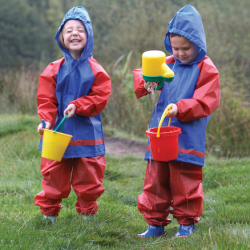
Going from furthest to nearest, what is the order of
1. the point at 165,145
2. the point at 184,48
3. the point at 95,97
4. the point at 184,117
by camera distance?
the point at 95,97 → the point at 184,48 → the point at 184,117 → the point at 165,145

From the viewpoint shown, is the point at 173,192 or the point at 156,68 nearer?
the point at 156,68

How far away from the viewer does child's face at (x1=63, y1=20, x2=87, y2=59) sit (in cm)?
302

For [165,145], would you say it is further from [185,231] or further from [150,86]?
[185,231]

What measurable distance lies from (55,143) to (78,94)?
1.68 ft

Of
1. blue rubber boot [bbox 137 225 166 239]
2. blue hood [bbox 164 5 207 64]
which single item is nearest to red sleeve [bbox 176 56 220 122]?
blue hood [bbox 164 5 207 64]

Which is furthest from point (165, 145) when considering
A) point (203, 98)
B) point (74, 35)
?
point (74, 35)

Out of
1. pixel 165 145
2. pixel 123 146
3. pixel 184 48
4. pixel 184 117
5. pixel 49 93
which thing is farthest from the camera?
pixel 123 146

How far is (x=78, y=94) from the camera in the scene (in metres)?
2.98

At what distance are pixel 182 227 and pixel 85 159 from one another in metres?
1.00

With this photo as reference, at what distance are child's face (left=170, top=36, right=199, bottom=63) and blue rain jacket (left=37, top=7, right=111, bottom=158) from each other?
656mm

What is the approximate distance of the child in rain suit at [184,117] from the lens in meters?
2.72

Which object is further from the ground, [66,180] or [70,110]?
[70,110]

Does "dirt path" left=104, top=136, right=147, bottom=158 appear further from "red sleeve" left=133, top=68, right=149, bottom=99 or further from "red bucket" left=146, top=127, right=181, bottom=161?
"red bucket" left=146, top=127, right=181, bottom=161

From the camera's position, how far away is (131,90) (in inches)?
313
